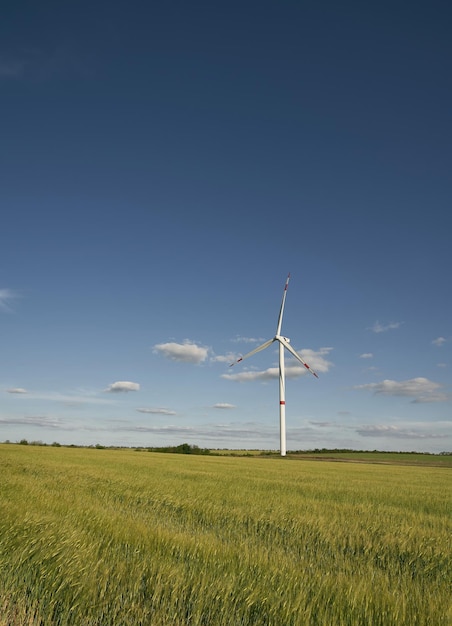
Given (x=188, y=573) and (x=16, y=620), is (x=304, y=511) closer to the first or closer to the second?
(x=188, y=573)

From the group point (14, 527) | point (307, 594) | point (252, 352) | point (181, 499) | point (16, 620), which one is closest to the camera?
point (16, 620)

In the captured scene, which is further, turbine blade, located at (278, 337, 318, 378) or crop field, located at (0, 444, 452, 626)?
turbine blade, located at (278, 337, 318, 378)

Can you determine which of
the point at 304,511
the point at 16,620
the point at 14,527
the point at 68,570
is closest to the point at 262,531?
the point at 304,511

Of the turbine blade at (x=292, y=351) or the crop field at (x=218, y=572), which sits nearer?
the crop field at (x=218, y=572)

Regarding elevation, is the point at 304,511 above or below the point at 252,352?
below

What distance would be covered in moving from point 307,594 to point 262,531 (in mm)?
4798

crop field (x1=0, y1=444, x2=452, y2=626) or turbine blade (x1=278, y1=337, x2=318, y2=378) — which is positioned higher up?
turbine blade (x1=278, y1=337, x2=318, y2=378)

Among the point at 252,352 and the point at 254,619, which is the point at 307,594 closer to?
the point at 254,619

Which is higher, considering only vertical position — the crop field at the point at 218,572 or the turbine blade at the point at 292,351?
the turbine blade at the point at 292,351

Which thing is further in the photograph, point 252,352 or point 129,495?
point 252,352

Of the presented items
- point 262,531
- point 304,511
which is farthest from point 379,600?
point 304,511

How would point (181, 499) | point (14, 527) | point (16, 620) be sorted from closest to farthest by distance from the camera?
point (16, 620) → point (14, 527) → point (181, 499)

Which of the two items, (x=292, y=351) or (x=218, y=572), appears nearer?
(x=218, y=572)

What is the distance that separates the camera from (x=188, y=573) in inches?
178
